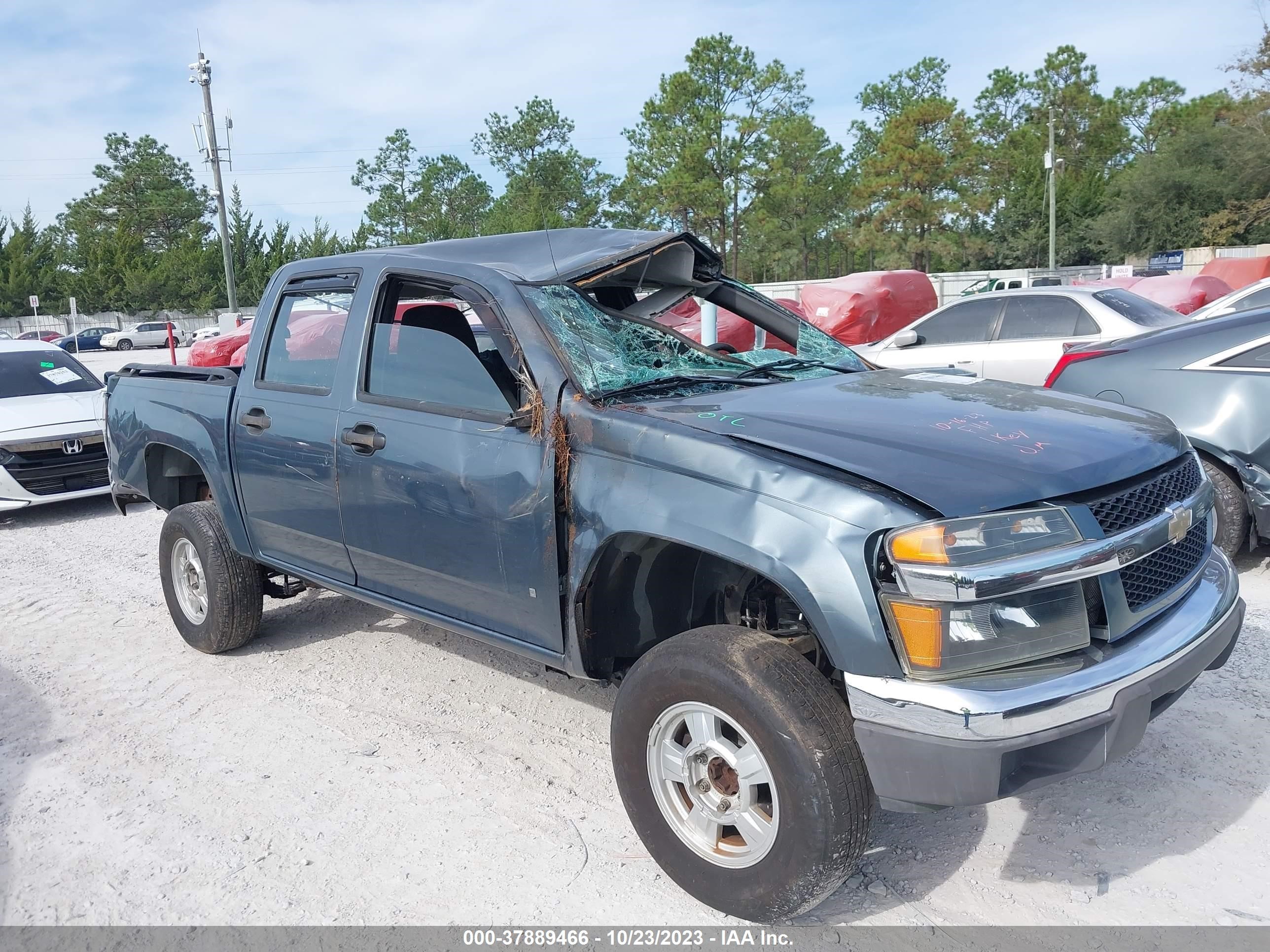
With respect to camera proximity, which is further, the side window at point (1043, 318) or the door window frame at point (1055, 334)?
the side window at point (1043, 318)

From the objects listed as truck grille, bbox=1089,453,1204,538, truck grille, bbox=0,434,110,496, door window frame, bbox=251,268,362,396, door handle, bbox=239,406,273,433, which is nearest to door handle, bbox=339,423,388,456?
door window frame, bbox=251,268,362,396

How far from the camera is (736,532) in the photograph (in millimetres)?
2662

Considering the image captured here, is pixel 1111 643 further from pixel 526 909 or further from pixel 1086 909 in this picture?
pixel 526 909

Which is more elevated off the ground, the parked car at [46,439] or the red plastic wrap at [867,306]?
the red plastic wrap at [867,306]

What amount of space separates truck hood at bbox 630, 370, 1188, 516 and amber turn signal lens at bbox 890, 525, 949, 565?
3.0 inches

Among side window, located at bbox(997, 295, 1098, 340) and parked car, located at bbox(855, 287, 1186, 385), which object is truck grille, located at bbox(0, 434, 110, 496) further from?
side window, located at bbox(997, 295, 1098, 340)

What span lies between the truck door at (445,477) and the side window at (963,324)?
7322mm

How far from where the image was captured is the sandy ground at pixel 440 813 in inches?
117

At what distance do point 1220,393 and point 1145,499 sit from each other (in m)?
3.27

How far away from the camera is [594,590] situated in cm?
318

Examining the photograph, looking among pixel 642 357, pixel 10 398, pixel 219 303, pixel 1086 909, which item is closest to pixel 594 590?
pixel 642 357

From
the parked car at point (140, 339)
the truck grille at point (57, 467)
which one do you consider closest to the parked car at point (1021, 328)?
the truck grille at point (57, 467)

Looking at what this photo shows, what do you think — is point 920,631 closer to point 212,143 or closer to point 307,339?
point 307,339

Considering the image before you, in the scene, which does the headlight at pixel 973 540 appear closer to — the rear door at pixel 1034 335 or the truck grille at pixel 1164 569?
the truck grille at pixel 1164 569
